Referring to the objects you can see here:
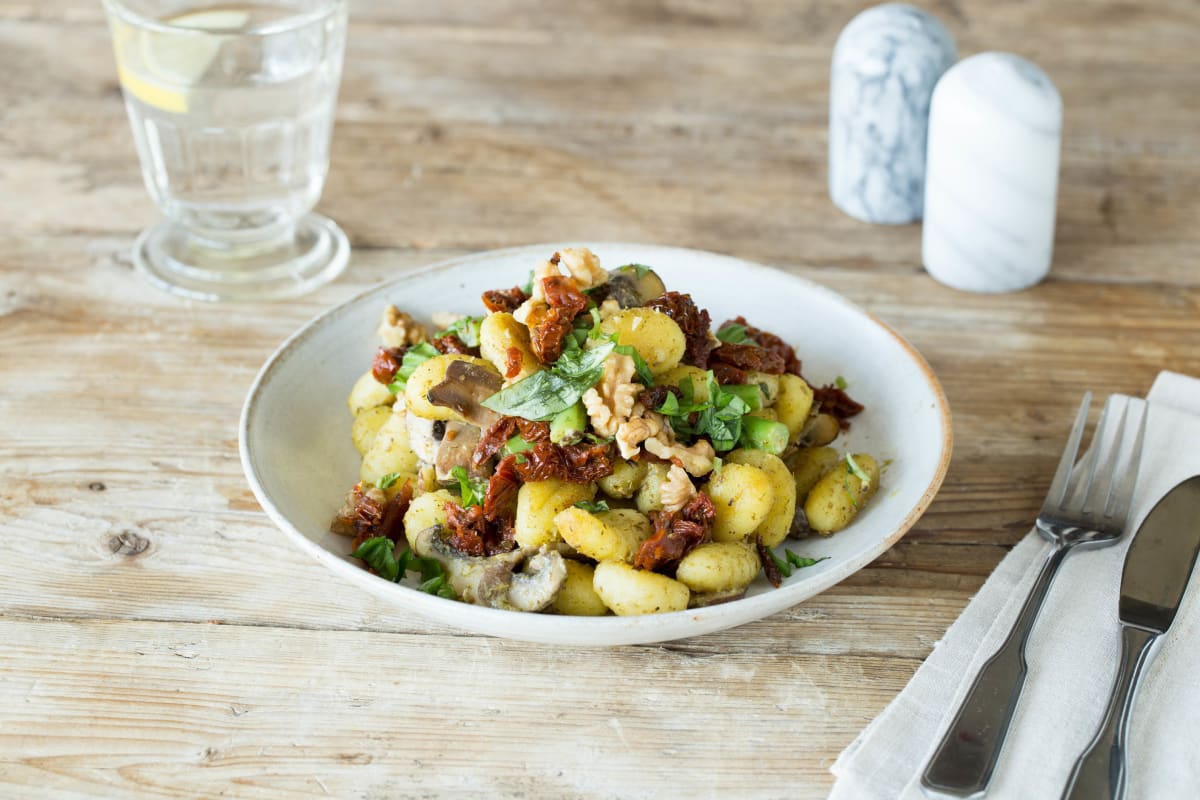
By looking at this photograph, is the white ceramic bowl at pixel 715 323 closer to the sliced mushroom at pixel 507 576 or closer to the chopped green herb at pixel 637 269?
the sliced mushroom at pixel 507 576

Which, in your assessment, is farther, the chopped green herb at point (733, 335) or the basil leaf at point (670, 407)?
the chopped green herb at point (733, 335)

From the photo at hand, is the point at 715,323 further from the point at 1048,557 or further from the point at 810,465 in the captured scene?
the point at 1048,557

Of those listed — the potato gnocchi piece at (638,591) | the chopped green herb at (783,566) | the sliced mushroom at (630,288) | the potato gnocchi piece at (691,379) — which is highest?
the sliced mushroom at (630,288)

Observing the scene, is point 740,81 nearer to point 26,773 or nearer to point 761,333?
point 761,333

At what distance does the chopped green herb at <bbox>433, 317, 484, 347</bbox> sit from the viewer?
4.84ft

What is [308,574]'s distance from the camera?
1.47 metres

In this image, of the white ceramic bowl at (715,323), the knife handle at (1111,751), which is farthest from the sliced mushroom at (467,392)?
the knife handle at (1111,751)

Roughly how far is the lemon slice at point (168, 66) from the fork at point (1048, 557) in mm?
1465

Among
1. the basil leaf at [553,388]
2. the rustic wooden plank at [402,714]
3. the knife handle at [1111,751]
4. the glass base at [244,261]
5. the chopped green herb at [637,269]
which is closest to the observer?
the knife handle at [1111,751]

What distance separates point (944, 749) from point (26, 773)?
895 mm

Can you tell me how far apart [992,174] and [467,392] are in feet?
3.66

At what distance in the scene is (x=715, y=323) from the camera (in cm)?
175

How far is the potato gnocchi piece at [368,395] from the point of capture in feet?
5.10

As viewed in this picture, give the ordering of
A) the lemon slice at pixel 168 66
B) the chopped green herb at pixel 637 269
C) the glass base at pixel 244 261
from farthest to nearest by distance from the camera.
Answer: the glass base at pixel 244 261, the lemon slice at pixel 168 66, the chopped green herb at pixel 637 269
